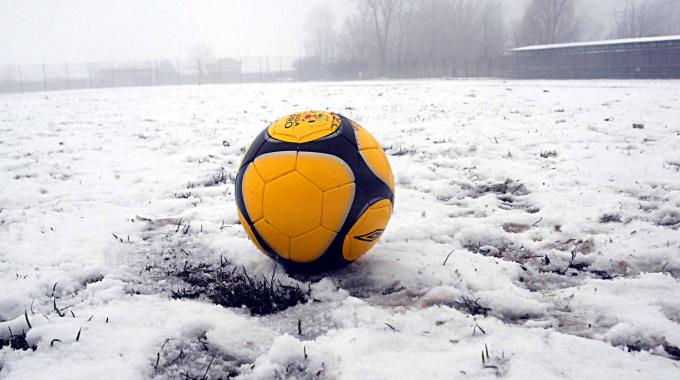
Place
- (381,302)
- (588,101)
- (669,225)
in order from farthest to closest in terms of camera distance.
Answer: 1. (588,101)
2. (669,225)
3. (381,302)

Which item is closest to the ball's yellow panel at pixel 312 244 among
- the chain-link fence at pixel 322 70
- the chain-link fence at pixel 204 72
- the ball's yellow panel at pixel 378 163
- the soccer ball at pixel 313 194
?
the soccer ball at pixel 313 194

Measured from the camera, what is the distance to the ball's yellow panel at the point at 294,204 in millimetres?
2570

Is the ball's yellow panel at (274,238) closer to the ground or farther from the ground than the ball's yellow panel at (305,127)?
closer to the ground

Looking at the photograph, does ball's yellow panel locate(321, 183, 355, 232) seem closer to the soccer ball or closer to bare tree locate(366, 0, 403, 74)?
the soccer ball

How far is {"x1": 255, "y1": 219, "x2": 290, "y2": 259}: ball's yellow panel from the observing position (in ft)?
8.71

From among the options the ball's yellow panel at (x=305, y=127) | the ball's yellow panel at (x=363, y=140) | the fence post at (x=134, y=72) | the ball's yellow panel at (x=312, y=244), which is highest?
the fence post at (x=134, y=72)

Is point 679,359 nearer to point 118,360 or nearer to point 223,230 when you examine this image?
point 118,360

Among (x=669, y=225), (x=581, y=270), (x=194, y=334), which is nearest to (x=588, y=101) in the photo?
(x=669, y=225)

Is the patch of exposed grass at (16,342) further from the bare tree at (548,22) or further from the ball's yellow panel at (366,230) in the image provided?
the bare tree at (548,22)

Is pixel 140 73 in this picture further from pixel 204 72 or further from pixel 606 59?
pixel 606 59

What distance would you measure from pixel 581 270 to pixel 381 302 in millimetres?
1269

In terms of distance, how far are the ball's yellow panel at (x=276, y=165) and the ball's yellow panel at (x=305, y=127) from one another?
11 cm

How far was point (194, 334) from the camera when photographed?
219 centimetres

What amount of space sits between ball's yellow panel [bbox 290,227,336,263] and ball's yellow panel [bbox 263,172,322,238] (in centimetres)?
3
